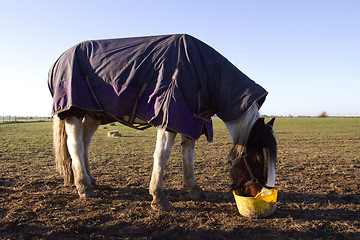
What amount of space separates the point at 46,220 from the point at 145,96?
83.5 inches

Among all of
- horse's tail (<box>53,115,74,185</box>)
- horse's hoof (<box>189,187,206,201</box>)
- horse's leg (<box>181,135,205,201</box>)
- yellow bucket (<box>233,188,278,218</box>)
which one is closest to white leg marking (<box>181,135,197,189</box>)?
horse's leg (<box>181,135,205,201</box>)

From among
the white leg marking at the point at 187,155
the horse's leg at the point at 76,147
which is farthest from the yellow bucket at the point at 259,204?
the horse's leg at the point at 76,147

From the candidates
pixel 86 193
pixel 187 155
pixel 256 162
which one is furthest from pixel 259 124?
pixel 86 193

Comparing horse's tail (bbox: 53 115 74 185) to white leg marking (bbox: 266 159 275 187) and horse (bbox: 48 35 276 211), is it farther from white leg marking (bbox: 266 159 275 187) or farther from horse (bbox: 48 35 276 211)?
white leg marking (bbox: 266 159 275 187)

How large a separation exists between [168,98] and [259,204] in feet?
6.10

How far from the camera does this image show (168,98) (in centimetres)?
351

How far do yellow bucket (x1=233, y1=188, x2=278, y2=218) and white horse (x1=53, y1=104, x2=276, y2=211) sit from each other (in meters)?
0.16

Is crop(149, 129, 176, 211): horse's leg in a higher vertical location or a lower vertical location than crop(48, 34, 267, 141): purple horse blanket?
lower

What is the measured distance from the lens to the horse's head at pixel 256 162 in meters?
3.31

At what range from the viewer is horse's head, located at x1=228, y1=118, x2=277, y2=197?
331 centimetres

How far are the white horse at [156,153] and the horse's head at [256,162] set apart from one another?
0.01 meters

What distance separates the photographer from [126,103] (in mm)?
3877

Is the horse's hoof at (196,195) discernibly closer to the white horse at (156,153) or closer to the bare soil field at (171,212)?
the white horse at (156,153)

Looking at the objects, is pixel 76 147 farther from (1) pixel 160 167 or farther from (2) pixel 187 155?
(2) pixel 187 155
